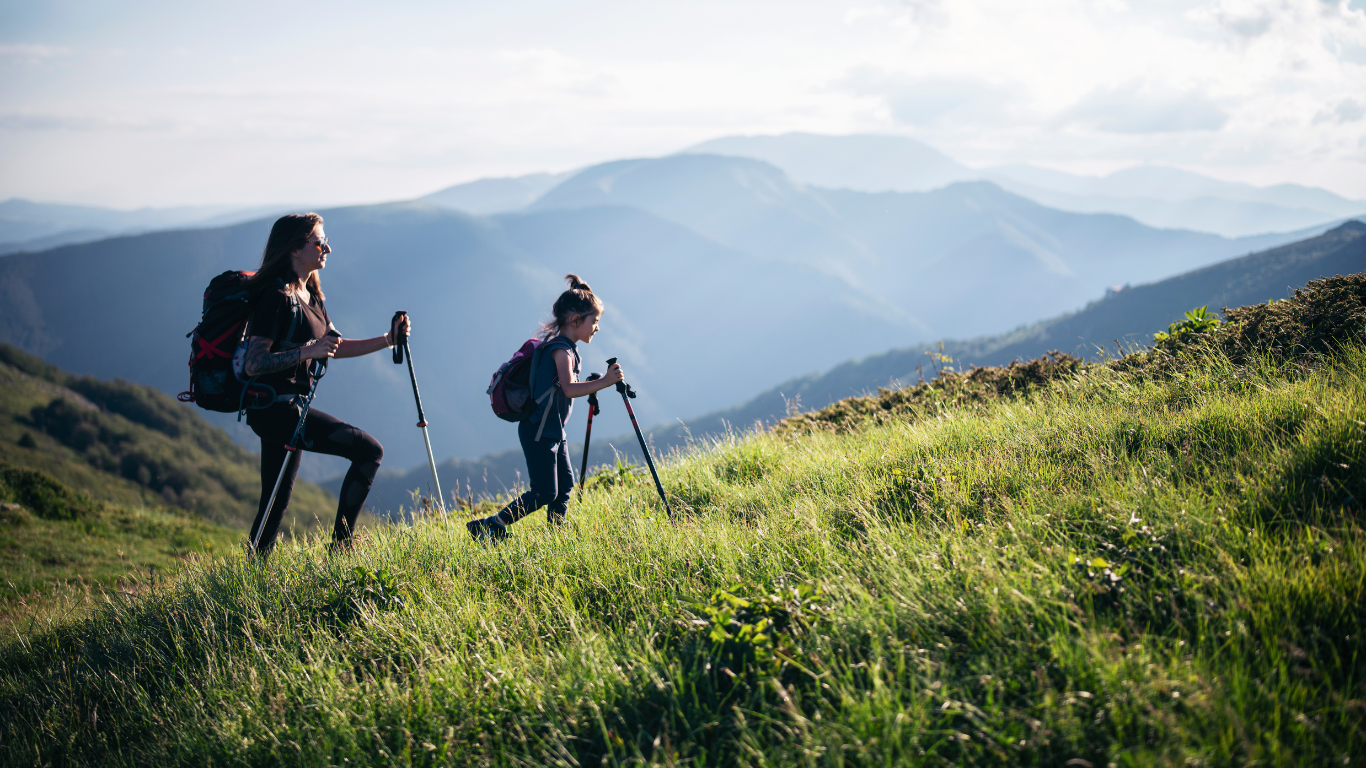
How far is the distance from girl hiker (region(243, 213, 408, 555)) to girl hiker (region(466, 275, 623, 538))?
1053mm

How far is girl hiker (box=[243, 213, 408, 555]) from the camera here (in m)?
4.71

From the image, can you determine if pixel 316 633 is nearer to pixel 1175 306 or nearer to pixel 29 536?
pixel 29 536

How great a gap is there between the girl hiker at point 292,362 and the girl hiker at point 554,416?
105 centimetres

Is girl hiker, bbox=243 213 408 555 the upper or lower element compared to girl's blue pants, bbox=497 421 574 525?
upper

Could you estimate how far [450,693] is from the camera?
115 inches

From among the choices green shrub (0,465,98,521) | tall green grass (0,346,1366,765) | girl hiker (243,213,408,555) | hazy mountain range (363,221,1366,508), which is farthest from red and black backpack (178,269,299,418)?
hazy mountain range (363,221,1366,508)

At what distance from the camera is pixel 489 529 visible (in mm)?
4766

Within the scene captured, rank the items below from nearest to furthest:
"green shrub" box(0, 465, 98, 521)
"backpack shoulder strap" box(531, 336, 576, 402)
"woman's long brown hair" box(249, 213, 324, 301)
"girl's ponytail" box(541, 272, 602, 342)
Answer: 1. "woman's long brown hair" box(249, 213, 324, 301)
2. "backpack shoulder strap" box(531, 336, 576, 402)
3. "girl's ponytail" box(541, 272, 602, 342)
4. "green shrub" box(0, 465, 98, 521)

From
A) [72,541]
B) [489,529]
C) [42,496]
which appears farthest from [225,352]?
[42,496]

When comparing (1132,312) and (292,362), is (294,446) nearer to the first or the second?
(292,362)

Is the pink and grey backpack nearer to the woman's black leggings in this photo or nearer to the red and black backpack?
the woman's black leggings

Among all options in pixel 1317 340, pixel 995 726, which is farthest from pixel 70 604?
pixel 1317 340

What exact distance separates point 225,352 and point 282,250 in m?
0.85

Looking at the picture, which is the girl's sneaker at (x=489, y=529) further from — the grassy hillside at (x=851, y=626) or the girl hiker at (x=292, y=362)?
the girl hiker at (x=292, y=362)
